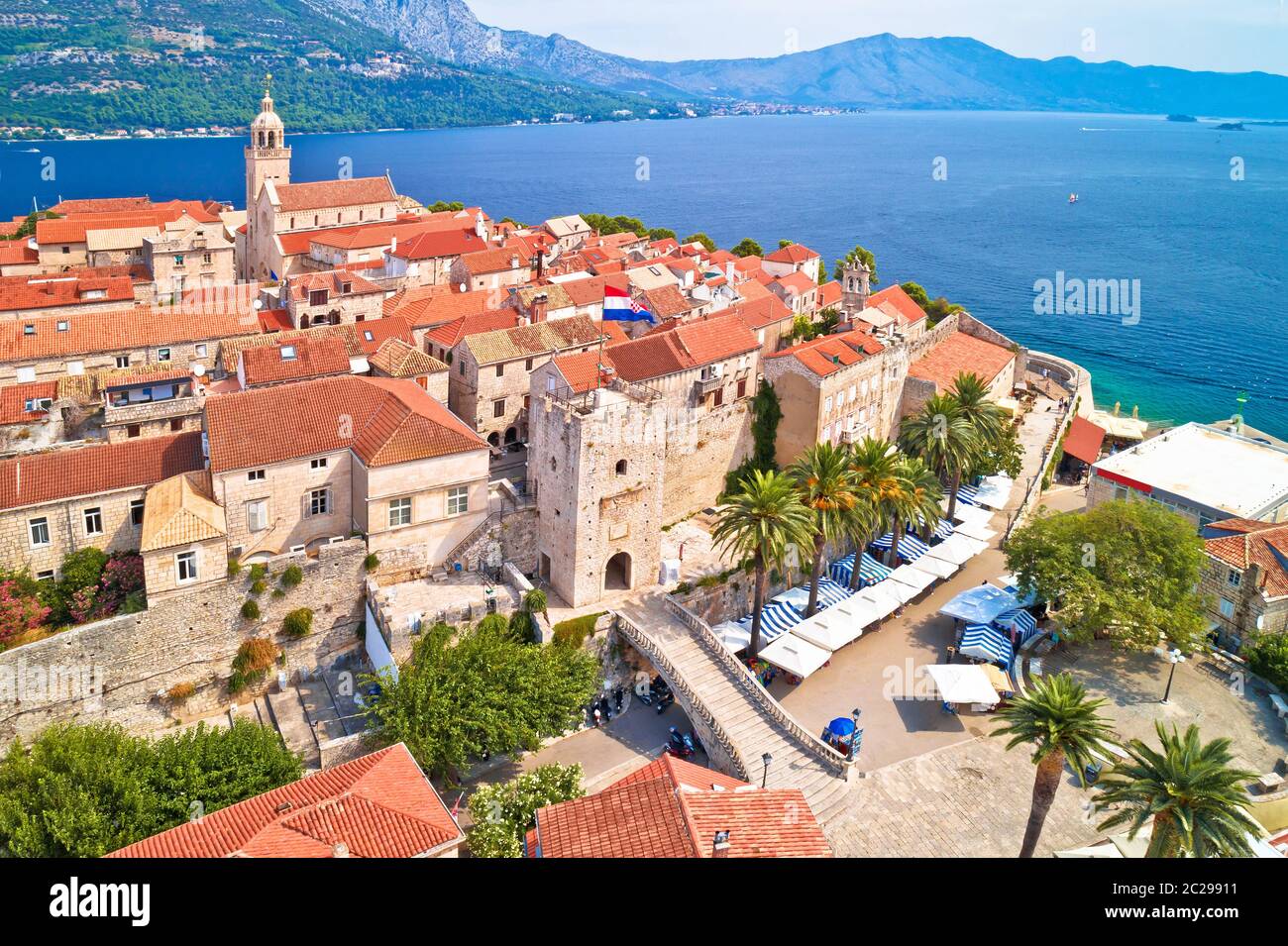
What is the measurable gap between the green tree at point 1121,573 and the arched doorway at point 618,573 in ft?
63.0

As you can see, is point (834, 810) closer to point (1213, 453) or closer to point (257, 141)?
point (1213, 453)

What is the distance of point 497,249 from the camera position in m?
80.8

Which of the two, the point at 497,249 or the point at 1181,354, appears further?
the point at 1181,354

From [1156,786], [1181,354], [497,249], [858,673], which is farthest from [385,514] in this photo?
[1181,354]

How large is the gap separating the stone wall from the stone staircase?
1341cm

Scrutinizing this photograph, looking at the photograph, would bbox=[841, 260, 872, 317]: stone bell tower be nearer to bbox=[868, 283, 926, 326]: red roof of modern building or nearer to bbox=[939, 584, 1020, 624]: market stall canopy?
bbox=[868, 283, 926, 326]: red roof of modern building

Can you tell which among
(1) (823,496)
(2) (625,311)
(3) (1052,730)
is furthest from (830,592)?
(2) (625,311)

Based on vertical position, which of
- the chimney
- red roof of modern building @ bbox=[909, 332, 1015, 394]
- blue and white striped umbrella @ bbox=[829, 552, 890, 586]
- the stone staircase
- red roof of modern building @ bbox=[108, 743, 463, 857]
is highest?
red roof of modern building @ bbox=[909, 332, 1015, 394]

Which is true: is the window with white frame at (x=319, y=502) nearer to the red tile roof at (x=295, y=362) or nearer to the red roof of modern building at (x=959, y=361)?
the red tile roof at (x=295, y=362)

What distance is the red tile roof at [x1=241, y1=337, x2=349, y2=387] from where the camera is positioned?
53500 millimetres

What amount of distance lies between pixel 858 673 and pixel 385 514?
23380mm

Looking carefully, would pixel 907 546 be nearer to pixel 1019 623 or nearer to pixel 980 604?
pixel 980 604

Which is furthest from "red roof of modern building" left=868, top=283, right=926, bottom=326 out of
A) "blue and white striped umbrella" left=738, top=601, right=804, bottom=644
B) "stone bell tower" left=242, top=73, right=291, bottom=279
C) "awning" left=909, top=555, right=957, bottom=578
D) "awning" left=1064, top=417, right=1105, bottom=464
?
"stone bell tower" left=242, top=73, right=291, bottom=279

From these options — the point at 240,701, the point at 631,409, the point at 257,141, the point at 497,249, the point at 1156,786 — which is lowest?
the point at 240,701
